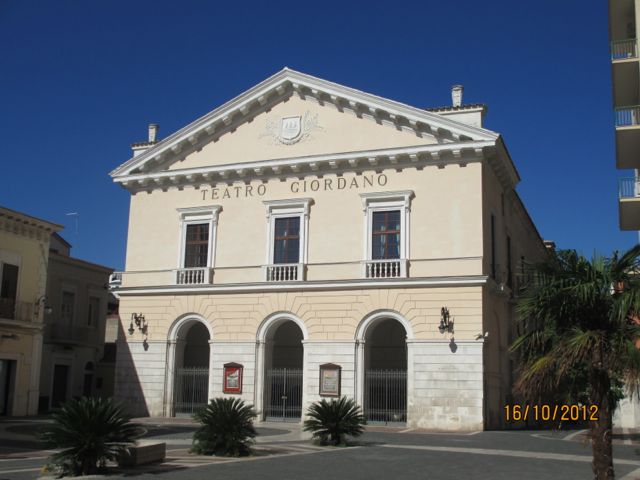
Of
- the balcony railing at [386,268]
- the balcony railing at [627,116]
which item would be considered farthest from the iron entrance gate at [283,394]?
the balcony railing at [627,116]

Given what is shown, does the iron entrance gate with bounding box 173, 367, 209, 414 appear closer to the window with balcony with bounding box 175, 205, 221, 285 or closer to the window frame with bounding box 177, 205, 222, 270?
the window with balcony with bounding box 175, 205, 221, 285

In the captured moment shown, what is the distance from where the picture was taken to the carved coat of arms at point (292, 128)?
96.1 ft

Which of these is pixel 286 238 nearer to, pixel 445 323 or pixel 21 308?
pixel 445 323

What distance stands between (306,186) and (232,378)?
766cm

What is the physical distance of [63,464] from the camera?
40.4 feet

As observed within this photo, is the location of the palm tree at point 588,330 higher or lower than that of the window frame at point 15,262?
lower

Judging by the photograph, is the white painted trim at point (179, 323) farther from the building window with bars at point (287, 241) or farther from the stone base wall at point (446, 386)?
the stone base wall at point (446, 386)

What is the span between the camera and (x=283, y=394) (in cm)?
2877

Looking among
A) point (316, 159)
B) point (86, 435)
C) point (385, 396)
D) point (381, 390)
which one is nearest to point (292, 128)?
point (316, 159)

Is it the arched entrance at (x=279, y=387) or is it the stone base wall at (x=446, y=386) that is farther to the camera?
the arched entrance at (x=279, y=387)

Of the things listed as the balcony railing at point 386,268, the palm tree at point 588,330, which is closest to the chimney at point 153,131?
the balcony railing at point 386,268

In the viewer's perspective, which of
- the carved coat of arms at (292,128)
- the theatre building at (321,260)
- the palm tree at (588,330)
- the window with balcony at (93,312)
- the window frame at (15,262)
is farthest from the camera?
the window with balcony at (93,312)

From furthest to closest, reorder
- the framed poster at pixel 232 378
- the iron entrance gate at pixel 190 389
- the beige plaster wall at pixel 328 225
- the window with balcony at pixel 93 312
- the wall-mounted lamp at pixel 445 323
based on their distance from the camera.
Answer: the window with balcony at pixel 93 312, the iron entrance gate at pixel 190 389, the framed poster at pixel 232 378, the beige plaster wall at pixel 328 225, the wall-mounted lamp at pixel 445 323

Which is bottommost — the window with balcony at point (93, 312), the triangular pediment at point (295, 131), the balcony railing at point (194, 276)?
the window with balcony at point (93, 312)
